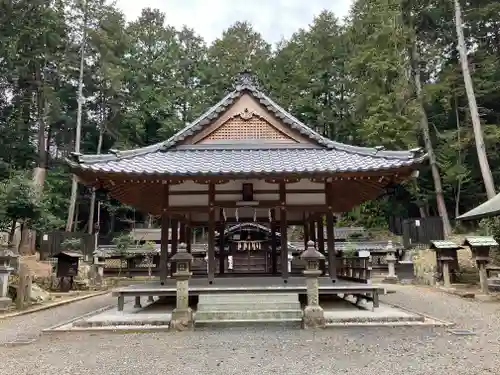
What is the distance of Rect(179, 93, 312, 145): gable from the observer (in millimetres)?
11023

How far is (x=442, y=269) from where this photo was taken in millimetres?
15945

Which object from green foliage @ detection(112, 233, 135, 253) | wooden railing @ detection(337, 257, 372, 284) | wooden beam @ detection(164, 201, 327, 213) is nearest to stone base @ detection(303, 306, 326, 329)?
wooden railing @ detection(337, 257, 372, 284)

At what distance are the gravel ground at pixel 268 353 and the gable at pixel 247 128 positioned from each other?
5.46 metres

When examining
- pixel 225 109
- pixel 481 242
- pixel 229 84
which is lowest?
pixel 481 242

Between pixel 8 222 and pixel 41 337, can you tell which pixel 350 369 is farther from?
pixel 8 222

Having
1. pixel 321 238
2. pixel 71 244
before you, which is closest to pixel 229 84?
pixel 71 244

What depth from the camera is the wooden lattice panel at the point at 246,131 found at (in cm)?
1106

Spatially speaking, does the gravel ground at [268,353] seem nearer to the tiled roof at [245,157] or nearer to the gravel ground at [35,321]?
the gravel ground at [35,321]

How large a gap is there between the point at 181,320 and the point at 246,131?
5.64 m

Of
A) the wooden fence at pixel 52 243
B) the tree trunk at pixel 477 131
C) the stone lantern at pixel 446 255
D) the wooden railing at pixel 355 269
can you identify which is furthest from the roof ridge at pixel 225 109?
the wooden fence at pixel 52 243

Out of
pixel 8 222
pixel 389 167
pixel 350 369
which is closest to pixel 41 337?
pixel 350 369

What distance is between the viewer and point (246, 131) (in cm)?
1116

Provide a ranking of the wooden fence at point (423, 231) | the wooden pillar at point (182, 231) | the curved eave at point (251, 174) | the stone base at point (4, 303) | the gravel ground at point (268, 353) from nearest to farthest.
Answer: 1. the gravel ground at point (268, 353)
2. the curved eave at point (251, 174)
3. the stone base at point (4, 303)
4. the wooden pillar at point (182, 231)
5. the wooden fence at point (423, 231)

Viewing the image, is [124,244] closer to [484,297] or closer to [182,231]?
[182,231]
